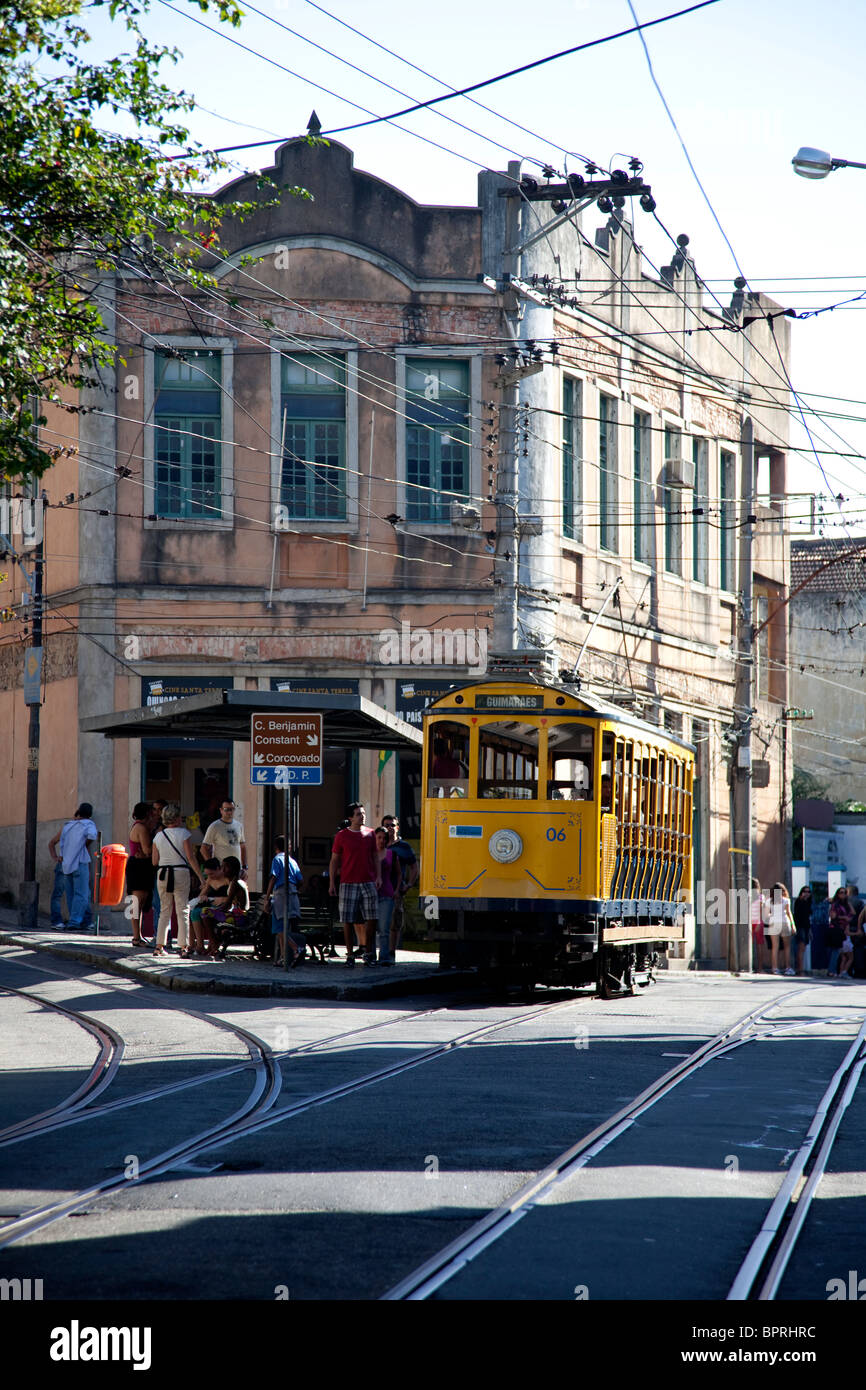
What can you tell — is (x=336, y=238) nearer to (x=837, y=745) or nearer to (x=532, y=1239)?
(x=532, y=1239)

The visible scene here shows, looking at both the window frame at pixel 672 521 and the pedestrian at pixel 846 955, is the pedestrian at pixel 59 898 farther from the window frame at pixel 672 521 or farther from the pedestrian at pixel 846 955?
the pedestrian at pixel 846 955

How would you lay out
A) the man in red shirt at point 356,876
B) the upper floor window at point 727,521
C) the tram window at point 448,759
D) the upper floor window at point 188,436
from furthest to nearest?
1. the upper floor window at point 727,521
2. the upper floor window at point 188,436
3. the man in red shirt at point 356,876
4. the tram window at point 448,759

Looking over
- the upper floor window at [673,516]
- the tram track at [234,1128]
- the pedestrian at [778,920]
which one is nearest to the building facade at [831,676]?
the upper floor window at [673,516]

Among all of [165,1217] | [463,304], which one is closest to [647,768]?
[463,304]

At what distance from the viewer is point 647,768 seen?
20.3m

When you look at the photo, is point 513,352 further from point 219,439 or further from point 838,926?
point 838,926

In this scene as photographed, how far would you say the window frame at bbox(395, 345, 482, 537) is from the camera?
2656cm

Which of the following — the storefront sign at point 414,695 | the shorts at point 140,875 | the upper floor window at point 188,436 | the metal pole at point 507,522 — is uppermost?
the upper floor window at point 188,436

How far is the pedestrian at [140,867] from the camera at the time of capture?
20.3m

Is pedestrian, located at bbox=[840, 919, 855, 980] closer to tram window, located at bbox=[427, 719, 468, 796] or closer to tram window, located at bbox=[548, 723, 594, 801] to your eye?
tram window, located at bbox=[548, 723, 594, 801]

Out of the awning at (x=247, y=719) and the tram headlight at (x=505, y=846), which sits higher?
the awning at (x=247, y=719)

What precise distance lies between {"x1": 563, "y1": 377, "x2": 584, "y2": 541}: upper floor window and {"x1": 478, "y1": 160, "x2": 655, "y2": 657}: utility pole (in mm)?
1776

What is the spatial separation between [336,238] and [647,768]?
35.4ft

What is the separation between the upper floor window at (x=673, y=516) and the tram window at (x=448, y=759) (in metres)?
14.6
